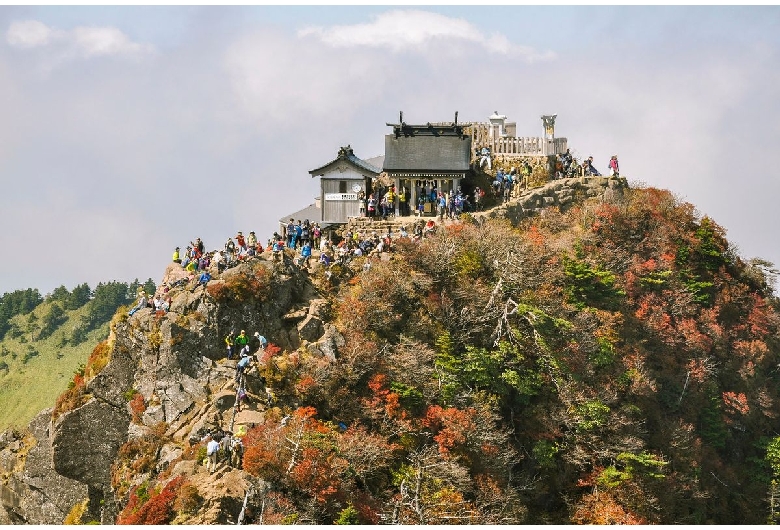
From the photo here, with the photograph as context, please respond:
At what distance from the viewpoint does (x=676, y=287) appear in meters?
69.0

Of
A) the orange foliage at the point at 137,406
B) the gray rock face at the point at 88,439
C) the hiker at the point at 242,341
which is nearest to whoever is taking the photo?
the hiker at the point at 242,341

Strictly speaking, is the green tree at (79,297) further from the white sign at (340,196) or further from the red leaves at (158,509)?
the red leaves at (158,509)

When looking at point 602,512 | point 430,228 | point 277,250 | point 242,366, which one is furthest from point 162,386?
point 602,512

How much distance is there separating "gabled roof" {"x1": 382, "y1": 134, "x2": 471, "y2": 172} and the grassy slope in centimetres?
4348

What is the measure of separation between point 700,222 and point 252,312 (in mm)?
32952

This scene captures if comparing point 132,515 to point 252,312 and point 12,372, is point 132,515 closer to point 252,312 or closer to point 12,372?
point 252,312

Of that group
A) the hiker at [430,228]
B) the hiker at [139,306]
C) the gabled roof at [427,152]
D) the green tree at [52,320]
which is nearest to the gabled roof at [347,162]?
the gabled roof at [427,152]

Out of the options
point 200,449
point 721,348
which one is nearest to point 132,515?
point 200,449

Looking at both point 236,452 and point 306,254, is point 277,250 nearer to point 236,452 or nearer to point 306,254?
point 306,254

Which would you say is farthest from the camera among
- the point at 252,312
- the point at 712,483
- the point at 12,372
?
the point at 12,372

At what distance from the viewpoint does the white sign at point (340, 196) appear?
69188 millimetres

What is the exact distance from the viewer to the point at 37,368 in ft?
371

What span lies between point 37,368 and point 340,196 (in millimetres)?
56641

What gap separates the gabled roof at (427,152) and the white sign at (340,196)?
2699mm
